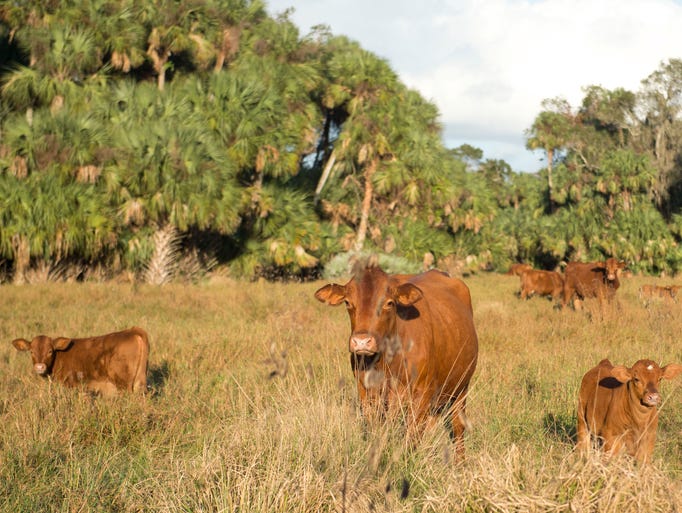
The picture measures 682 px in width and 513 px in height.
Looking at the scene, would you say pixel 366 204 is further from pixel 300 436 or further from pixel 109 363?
pixel 300 436

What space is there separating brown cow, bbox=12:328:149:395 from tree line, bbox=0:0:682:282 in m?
11.6

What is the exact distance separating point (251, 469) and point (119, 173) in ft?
54.6

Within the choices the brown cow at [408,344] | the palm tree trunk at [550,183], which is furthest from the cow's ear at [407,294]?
the palm tree trunk at [550,183]

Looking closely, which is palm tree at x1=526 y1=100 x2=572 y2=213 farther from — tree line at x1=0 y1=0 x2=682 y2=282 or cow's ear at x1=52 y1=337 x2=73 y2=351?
cow's ear at x1=52 y1=337 x2=73 y2=351

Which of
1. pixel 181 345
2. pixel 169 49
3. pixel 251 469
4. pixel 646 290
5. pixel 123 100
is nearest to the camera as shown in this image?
pixel 251 469

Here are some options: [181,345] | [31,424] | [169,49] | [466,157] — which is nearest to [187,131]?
[169,49]

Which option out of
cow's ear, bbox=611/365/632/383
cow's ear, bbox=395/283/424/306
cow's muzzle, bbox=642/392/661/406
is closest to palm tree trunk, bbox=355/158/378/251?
cow's ear, bbox=611/365/632/383

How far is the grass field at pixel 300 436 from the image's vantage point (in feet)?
11.8

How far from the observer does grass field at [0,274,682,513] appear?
11.8 feet

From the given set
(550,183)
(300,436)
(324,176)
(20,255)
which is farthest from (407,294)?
(550,183)

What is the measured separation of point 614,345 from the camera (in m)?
10.2

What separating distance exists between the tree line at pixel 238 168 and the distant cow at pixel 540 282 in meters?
6.89

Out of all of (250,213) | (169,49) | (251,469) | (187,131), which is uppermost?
(169,49)

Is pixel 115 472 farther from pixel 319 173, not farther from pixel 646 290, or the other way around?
pixel 319 173
